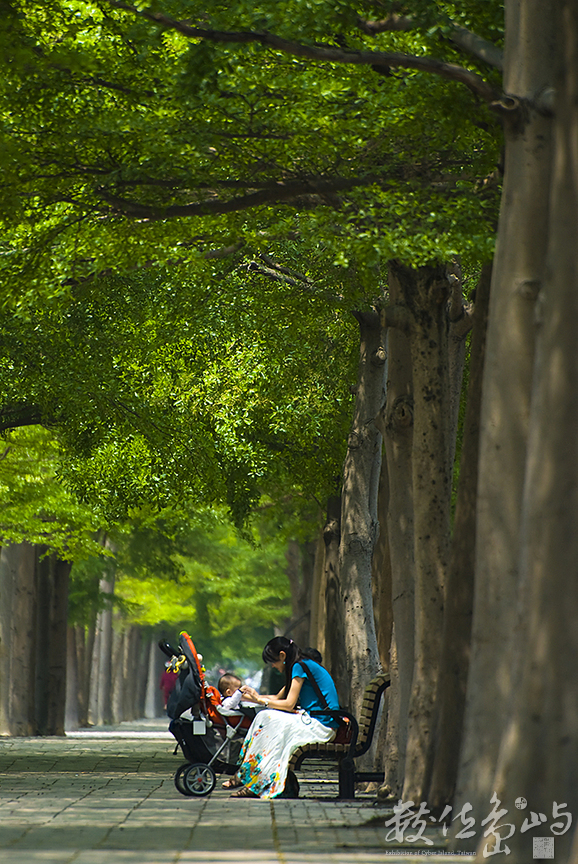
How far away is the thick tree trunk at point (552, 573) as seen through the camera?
18.0 ft

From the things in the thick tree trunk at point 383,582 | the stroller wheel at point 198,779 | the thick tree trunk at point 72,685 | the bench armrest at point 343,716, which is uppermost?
the thick tree trunk at point 383,582

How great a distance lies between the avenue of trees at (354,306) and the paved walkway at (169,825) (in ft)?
2.40

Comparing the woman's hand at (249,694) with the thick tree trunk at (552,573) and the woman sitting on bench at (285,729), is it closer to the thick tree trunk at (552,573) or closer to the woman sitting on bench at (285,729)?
the woman sitting on bench at (285,729)

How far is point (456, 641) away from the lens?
28.8 ft

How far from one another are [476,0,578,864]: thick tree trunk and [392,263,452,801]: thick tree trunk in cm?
418

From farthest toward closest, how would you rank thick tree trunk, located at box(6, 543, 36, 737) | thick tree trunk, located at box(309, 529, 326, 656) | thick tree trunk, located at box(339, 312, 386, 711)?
1. thick tree trunk, located at box(6, 543, 36, 737)
2. thick tree trunk, located at box(309, 529, 326, 656)
3. thick tree trunk, located at box(339, 312, 386, 711)

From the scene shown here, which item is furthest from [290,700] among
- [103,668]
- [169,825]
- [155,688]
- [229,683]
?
[155,688]

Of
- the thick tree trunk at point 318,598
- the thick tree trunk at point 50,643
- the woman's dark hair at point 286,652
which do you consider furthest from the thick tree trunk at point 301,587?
the woman's dark hair at point 286,652

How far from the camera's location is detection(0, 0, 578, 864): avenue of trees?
5.97 m

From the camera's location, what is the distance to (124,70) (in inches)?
414

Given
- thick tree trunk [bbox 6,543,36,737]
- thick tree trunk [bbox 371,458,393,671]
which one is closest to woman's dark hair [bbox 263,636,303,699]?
thick tree trunk [bbox 371,458,393,671]

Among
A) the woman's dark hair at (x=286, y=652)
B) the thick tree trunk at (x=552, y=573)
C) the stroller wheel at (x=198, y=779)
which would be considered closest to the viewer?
the thick tree trunk at (x=552, y=573)

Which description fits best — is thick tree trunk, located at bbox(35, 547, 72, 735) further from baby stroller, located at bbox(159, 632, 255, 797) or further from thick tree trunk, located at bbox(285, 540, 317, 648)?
baby stroller, located at bbox(159, 632, 255, 797)

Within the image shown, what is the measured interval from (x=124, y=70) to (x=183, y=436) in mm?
8194
